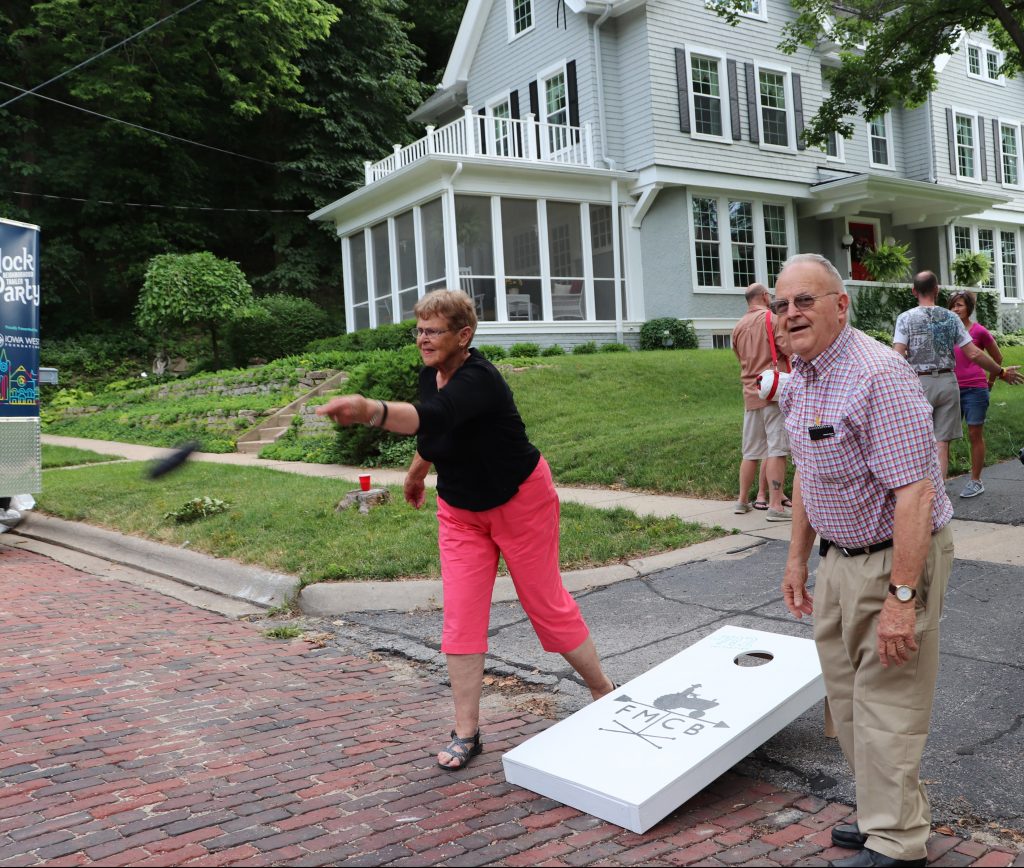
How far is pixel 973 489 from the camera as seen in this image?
7.92 m

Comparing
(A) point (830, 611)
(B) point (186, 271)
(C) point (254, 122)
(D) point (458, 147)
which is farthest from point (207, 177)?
(A) point (830, 611)

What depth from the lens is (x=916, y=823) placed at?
2709 millimetres

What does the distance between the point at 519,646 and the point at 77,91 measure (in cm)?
2820

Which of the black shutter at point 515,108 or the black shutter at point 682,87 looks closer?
the black shutter at point 682,87

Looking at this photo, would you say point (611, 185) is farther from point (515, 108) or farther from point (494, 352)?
point (494, 352)

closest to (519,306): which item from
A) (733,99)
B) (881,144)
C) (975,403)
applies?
(733,99)

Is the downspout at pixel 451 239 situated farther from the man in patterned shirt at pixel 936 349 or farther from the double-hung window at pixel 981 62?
the double-hung window at pixel 981 62

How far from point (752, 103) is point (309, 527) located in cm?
1844

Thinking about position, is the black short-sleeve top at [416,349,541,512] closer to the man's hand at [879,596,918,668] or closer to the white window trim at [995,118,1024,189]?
the man's hand at [879,596,918,668]

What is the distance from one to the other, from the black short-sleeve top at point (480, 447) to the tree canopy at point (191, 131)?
27.7 meters

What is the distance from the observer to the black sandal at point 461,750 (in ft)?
12.3

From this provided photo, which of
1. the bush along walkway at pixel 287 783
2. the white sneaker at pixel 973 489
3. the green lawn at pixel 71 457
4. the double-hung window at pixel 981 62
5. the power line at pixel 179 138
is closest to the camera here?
the bush along walkway at pixel 287 783

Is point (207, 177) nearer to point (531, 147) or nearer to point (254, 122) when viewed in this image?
point (254, 122)

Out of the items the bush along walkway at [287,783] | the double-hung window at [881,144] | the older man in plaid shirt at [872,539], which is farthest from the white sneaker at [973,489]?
the double-hung window at [881,144]
